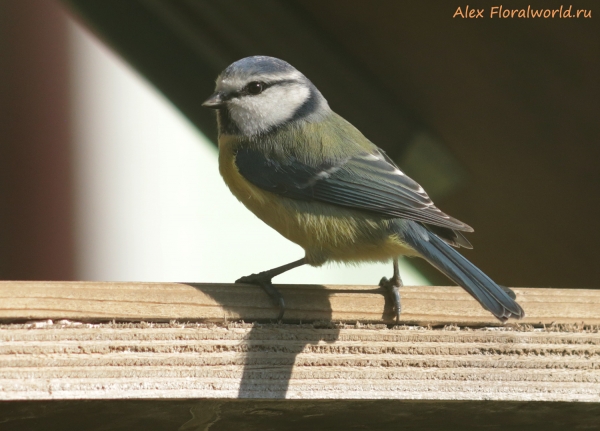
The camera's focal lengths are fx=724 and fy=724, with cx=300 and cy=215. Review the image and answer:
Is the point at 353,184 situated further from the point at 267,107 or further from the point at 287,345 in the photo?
the point at 287,345

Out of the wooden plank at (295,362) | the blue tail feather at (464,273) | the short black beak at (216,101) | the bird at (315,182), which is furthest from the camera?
the short black beak at (216,101)

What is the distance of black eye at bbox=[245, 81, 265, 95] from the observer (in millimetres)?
2408

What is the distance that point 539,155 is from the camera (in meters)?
2.63

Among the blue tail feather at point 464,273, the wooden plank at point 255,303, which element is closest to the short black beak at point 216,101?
the blue tail feather at point 464,273

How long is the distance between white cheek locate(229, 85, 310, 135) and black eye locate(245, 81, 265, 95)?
17 millimetres

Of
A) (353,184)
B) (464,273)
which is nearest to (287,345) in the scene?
(464,273)

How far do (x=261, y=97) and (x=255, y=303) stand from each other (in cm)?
106

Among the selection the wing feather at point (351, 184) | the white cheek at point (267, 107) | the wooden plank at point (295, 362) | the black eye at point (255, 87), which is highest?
the black eye at point (255, 87)

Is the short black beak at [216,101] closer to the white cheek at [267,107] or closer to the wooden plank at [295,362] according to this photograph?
the white cheek at [267,107]

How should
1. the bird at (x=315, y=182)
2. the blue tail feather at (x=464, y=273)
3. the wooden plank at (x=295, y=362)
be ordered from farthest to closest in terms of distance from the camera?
the bird at (x=315, y=182)
the blue tail feather at (x=464, y=273)
the wooden plank at (x=295, y=362)

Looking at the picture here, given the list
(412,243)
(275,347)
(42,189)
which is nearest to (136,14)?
(42,189)

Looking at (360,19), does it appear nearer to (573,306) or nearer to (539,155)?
(539,155)

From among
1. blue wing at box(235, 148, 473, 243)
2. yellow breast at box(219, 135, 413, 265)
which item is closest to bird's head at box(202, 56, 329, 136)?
blue wing at box(235, 148, 473, 243)

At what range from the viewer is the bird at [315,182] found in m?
2.06
